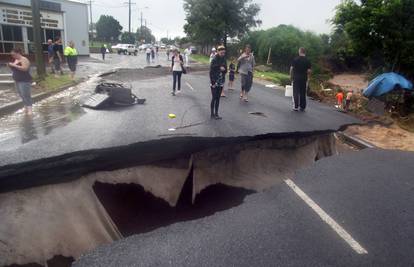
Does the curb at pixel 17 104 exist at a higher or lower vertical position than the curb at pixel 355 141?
lower

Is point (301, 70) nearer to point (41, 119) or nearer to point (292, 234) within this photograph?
point (292, 234)

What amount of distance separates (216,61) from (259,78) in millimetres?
16262

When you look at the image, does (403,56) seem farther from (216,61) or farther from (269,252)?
(269,252)

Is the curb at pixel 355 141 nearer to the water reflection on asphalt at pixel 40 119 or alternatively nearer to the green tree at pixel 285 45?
the water reflection on asphalt at pixel 40 119

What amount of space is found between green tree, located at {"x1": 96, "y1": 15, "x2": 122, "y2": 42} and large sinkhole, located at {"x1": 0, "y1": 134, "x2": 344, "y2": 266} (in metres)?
86.1

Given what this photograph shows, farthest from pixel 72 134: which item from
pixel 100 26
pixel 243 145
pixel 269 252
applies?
pixel 100 26

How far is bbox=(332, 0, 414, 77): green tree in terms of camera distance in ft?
42.2

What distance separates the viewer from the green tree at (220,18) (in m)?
40.9

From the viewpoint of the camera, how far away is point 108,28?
84000 mm

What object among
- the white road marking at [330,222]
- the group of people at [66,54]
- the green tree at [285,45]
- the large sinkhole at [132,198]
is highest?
the green tree at [285,45]

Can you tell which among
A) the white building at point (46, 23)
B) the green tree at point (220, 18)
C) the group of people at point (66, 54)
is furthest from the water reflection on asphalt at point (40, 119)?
the green tree at point (220, 18)

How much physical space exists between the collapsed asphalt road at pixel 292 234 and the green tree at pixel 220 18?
126ft

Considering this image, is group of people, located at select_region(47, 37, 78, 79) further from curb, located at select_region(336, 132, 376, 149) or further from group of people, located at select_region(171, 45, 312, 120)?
curb, located at select_region(336, 132, 376, 149)

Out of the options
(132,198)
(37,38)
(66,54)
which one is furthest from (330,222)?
(66,54)
